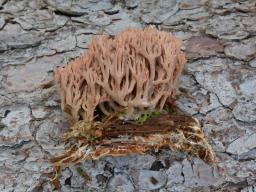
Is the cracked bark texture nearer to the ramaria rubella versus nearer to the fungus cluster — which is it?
the ramaria rubella

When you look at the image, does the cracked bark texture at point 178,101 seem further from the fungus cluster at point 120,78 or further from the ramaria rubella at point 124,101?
the fungus cluster at point 120,78

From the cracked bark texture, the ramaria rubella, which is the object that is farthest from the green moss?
the cracked bark texture

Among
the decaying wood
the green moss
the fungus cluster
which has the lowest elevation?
the decaying wood

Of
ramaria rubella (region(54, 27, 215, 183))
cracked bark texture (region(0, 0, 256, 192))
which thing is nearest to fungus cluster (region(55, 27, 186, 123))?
ramaria rubella (region(54, 27, 215, 183))

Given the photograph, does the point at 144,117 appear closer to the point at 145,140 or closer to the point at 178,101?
the point at 145,140

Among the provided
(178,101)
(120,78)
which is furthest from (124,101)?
(178,101)

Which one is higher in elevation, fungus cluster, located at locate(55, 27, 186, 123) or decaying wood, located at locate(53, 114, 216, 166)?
fungus cluster, located at locate(55, 27, 186, 123)

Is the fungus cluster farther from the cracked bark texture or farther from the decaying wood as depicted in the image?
the cracked bark texture

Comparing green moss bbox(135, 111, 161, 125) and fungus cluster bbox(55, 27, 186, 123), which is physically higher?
fungus cluster bbox(55, 27, 186, 123)

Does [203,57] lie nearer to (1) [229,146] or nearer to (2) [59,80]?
(1) [229,146]
